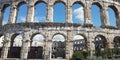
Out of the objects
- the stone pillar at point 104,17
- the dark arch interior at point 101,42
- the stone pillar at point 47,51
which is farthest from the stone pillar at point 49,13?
the stone pillar at point 104,17

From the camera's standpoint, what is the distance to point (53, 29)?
2858 cm

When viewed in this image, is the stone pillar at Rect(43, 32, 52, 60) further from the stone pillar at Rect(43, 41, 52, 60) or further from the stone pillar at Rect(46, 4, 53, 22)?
the stone pillar at Rect(46, 4, 53, 22)

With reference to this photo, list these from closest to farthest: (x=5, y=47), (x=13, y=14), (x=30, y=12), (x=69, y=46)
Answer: (x=69, y=46) < (x=5, y=47) < (x=30, y=12) < (x=13, y=14)

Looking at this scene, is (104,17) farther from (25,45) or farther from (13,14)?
(13,14)

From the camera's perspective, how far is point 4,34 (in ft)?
101

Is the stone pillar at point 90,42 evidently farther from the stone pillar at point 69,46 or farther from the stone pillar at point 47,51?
the stone pillar at point 47,51

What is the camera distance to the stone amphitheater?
28250mm

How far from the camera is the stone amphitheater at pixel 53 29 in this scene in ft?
92.7

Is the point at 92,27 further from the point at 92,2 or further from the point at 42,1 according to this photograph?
the point at 42,1

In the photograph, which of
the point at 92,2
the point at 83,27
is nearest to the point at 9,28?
the point at 83,27

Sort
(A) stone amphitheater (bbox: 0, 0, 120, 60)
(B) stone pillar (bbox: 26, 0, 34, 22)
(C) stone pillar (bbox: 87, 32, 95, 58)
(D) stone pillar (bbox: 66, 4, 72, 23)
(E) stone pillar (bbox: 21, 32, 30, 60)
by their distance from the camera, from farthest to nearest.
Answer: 1. (B) stone pillar (bbox: 26, 0, 34, 22)
2. (D) stone pillar (bbox: 66, 4, 72, 23)
3. (C) stone pillar (bbox: 87, 32, 95, 58)
4. (A) stone amphitheater (bbox: 0, 0, 120, 60)
5. (E) stone pillar (bbox: 21, 32, 30, 60)

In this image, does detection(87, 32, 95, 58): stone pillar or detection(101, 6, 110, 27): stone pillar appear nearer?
detection(87, 32, 95, 58): stone pillar

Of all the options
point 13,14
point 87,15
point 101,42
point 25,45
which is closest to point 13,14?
point 13,14

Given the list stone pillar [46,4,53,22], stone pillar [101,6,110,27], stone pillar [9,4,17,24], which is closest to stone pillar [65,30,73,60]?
stone pillar [46,4,53,22]
